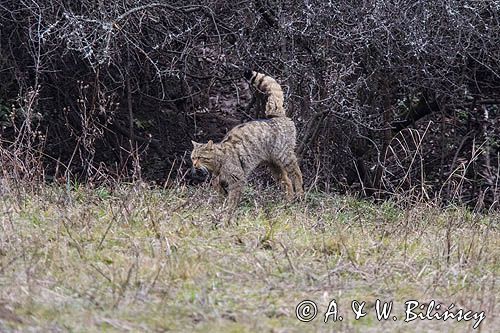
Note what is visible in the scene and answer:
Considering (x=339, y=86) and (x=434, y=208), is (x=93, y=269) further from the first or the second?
(x=339, y=86)

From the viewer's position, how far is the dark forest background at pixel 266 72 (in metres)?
9.68

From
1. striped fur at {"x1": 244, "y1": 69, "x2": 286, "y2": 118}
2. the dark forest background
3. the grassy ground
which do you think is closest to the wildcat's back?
striped fur at {"x1": 244, "y1": 69, "x2": 286, "y2": 118}

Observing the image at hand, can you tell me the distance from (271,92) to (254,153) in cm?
81

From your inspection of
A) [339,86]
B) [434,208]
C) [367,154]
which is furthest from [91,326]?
[367,154]

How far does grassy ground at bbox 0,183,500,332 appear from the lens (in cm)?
460

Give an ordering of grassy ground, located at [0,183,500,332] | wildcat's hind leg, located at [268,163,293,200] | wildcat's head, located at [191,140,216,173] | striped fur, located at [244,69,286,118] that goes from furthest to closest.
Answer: wildcat's hind leg, located at [268,163,293,200] < striped fur, located at [244,69,286,118] < wildcat's head, located at [191,140,216,173] < grassy ground, located at [0,183,500,332]

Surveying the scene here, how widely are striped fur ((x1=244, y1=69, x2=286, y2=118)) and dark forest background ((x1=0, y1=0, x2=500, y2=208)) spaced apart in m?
0.32

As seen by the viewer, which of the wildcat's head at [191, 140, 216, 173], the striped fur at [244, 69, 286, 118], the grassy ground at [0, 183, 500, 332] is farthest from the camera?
the striped fur at [244, 69, 286, 118]

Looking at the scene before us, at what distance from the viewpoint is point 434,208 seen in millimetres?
8086

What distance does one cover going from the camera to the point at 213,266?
217 inches

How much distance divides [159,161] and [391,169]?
11.2 feet

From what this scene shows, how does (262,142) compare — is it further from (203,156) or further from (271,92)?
(203,156)

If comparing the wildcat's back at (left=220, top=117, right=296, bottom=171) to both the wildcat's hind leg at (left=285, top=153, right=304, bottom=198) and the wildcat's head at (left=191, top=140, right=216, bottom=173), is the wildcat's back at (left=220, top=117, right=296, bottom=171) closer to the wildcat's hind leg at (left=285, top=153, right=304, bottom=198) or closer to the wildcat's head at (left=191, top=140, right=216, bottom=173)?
the wildcat's hind leg at (left=285, top=153, right=304, bottom=198)

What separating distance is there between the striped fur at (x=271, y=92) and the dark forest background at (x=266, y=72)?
0.32 meters
